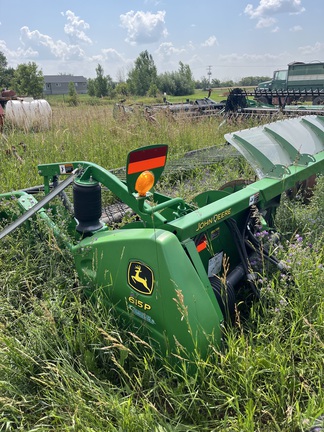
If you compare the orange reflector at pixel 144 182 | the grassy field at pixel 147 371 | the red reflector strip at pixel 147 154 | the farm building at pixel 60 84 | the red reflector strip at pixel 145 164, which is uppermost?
the farm building at pixel 60 84

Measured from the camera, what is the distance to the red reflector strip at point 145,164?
1.77m

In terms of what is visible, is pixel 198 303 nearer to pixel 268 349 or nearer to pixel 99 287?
pixel 268 349

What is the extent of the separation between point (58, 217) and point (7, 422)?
56.5 inches

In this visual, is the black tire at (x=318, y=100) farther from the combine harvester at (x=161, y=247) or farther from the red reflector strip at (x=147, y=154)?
the red reflector strip at (x=147, y=154)

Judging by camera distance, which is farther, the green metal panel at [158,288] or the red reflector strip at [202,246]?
the red reflector strip at [202,246]

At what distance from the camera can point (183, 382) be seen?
1675mm

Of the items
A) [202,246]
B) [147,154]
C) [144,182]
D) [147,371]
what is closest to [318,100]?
[202,246]

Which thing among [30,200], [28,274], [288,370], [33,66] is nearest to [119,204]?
[30,200]

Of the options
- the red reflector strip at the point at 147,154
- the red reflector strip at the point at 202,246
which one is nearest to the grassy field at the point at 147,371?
the red reflector strip at the point at 202,246

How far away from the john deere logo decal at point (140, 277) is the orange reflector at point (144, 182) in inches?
14.2

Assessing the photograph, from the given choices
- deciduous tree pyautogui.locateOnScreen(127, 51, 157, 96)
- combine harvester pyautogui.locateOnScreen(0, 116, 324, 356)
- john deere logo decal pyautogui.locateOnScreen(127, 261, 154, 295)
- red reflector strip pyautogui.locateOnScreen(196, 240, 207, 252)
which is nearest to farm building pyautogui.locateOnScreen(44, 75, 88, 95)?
deciduous tree pyautogui.locateOnScreen(127, 51, 157, 96)

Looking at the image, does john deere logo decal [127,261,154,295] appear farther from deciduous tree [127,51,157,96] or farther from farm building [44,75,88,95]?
farm building [44,75,88,95]

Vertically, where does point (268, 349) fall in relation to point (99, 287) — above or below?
below

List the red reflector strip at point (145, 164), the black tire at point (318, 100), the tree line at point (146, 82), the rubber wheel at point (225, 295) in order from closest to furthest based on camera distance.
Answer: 1. the red reflector strip at point (145, 164)
2. the rubber wheel at point (225, 295)
3. the black tire at point (318, 100)
4. the tree line at point (146, 82)
